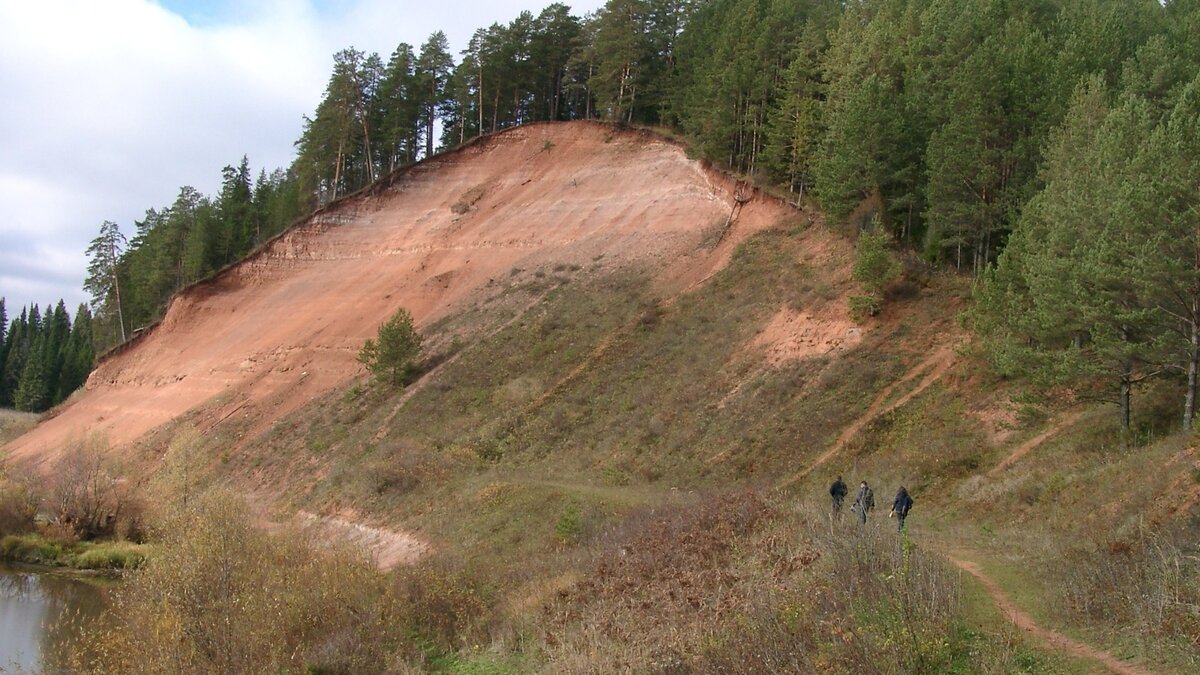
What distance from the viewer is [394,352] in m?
40.2

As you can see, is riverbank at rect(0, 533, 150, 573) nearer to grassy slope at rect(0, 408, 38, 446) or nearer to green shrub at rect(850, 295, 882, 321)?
green shrub at rect(850, 295, 882, 321)

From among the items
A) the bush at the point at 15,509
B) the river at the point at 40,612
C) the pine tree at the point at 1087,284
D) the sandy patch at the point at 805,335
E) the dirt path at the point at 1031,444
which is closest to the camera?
the pine tree at the point at 1087,284

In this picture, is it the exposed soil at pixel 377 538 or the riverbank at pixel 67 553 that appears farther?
the riverbank at pixel 67 553

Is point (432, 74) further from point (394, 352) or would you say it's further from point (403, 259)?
point (394, 352)

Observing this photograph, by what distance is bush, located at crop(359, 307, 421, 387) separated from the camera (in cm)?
4006

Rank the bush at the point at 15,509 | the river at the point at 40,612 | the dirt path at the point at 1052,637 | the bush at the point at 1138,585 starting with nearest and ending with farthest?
the dirt path at the point at 1052,637 → the bush at the point at 1138,585 → the river at the point at 40,612 → the bush at the point at 15,509

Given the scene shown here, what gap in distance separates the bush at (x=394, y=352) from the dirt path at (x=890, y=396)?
21.8 meters

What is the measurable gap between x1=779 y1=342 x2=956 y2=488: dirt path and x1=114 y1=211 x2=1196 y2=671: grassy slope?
34 cm

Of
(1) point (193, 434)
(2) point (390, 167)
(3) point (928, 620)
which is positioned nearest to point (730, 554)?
(3) point (928, 620)

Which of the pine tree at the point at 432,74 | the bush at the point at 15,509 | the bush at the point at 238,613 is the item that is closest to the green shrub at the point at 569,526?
the bush at the point at 238,613

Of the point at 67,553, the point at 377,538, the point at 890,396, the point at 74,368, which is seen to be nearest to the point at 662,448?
the point at 890,396

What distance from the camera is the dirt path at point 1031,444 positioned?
69.7 feet

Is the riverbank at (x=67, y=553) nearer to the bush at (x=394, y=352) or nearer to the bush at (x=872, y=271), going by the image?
the bush at (x=394, y=352)

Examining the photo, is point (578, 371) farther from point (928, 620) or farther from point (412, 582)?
point (928, 620)
